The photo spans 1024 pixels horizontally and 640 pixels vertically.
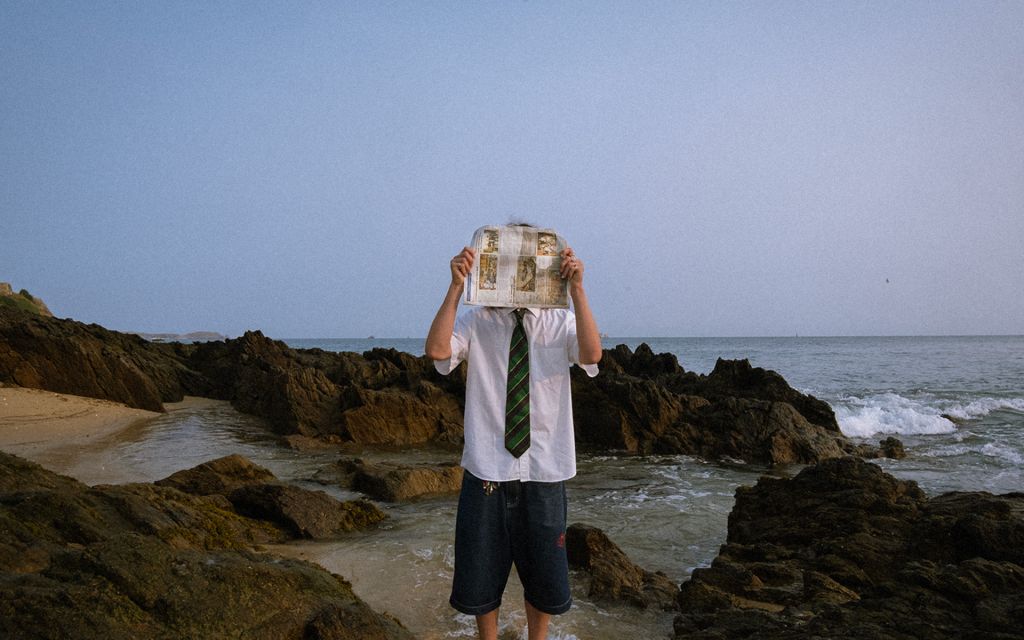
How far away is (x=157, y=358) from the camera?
73.7 ft

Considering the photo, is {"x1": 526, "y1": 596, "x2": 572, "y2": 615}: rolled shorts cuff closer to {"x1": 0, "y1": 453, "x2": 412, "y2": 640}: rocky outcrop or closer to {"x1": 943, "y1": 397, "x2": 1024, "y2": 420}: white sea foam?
{"x1": 0, "y1": 453, "x2": 412, "y2": 640}: rocky outcrop

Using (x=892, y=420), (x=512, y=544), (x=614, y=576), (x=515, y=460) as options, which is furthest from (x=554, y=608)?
(x=892, y=420)

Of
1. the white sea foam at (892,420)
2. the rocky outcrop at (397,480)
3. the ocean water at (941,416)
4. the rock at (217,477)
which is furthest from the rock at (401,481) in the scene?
the white sea foam at (892,420)

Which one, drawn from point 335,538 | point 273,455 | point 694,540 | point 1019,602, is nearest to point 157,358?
point 273,455

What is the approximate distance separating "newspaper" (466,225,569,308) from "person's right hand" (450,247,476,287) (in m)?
0.03

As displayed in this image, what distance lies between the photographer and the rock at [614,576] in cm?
522

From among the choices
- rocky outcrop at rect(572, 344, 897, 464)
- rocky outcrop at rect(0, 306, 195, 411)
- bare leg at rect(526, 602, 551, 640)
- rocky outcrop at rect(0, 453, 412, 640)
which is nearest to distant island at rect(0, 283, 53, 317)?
rocky outcrop at rect(0, 306, 195, 411)

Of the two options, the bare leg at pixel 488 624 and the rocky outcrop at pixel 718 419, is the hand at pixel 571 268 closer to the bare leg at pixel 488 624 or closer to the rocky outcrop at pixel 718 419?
the bare leg at pixel 488 624

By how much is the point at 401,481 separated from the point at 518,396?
246 inches

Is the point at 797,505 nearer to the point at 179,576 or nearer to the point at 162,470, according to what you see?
the point at 179,576

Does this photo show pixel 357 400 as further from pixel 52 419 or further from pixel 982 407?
pixel 982 407

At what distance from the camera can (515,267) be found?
10.8 feet

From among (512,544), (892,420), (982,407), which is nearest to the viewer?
(512,544)

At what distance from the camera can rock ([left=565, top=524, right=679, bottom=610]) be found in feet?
17.1
